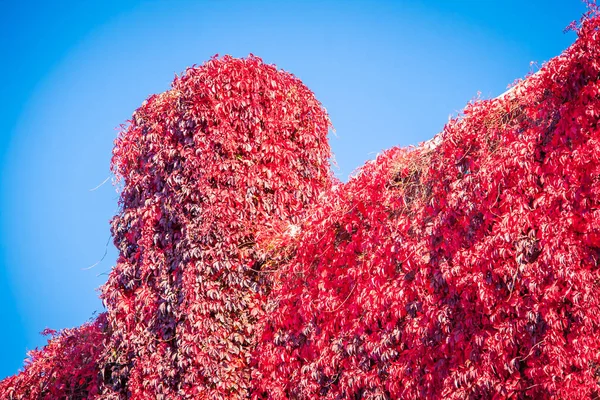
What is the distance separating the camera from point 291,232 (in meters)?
8.30

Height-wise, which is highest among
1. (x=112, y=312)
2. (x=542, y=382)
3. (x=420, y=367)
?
(x=112, y=312)

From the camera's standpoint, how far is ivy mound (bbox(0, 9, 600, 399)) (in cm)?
525

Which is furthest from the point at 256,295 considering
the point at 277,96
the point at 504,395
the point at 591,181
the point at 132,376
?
the point at 591,181

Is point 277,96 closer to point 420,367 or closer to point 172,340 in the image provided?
point 172,340

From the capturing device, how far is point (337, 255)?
7398 millimetres

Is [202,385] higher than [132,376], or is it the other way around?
[132,376]

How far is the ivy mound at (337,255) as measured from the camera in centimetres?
525

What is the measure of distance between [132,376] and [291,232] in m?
Answer: 2.71

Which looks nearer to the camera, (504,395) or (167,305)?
(504,395)

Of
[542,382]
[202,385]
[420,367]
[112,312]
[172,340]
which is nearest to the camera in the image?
[542,382]

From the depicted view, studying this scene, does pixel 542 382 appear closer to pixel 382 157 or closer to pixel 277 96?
pixel 382 157

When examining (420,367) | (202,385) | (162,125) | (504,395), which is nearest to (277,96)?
(162,125)

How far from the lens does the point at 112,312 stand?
29.6ft

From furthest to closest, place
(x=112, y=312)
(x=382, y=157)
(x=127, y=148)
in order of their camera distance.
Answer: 1. (x=127, y=148)
2. (x=112, y=312)
3. (x=382, y=157)
